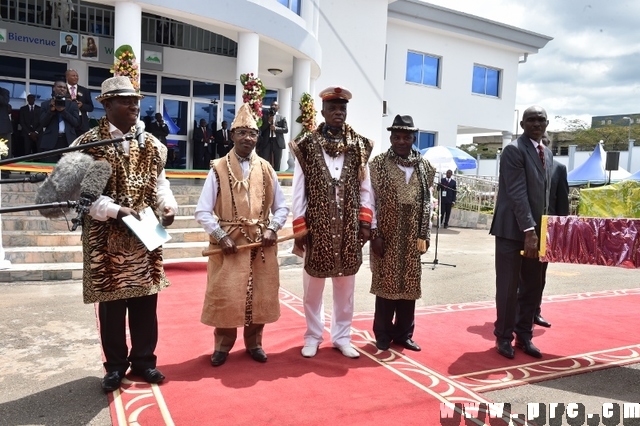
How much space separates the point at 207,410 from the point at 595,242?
292cm

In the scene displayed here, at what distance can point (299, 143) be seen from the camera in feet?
13.3

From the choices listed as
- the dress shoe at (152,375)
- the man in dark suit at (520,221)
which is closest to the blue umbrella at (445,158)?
the man in dark suit at (520,221)

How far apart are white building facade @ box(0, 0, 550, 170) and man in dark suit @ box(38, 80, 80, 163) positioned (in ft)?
4.59

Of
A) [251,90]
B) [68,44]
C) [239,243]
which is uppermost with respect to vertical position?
[68,44]

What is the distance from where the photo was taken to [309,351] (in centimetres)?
405

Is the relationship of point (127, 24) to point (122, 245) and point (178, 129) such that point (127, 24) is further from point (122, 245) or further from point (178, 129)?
Result: point (122, 245)

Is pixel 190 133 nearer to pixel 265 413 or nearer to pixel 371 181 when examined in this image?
pixel 371 181

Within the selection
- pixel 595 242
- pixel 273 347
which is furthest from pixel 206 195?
pixel 595 242

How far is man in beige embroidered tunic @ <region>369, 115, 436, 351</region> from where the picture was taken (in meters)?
4.26

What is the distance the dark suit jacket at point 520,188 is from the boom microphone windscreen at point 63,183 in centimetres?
304

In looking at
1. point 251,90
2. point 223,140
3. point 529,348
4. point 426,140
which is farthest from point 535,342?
point 426,140

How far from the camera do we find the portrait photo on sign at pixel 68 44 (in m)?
12.9

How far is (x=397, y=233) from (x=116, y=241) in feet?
7.09

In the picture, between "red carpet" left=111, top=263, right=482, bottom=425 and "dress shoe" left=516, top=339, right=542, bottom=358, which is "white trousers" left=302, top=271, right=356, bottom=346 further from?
"dress shoe" left=516, top=339, right=542, bottom=358
